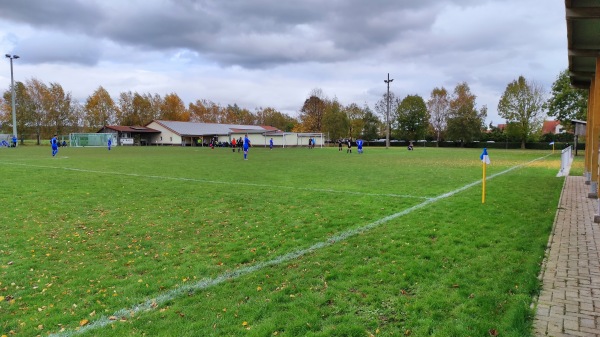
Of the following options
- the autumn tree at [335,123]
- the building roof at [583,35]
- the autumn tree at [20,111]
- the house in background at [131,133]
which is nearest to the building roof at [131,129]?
the house in background at [131,133]

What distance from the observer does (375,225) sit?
7.61m

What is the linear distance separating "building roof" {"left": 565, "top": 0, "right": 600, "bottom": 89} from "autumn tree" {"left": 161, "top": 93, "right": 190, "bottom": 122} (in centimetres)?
10035

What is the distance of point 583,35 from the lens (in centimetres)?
968

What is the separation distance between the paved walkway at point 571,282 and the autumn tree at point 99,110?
324 ft

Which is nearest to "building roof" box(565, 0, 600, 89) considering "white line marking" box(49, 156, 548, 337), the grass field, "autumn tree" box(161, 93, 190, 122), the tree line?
the grass field

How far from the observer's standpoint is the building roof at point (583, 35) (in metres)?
7.79

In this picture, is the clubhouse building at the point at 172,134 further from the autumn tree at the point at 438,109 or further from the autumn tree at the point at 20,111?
the autumn tree at the point at 438,109

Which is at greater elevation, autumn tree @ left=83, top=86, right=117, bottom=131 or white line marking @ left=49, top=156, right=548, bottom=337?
autumn tree @ left=83, top=86, right=117, bottom=131

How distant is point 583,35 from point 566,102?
33.3 meters

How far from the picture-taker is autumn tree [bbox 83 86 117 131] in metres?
88.8

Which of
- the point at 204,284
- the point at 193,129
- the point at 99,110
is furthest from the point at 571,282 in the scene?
the point at 99,110

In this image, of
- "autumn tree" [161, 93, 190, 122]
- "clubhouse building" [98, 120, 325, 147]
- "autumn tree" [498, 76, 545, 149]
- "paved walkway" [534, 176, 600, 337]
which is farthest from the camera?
"autumn tree" [161, 93, 190, 122]

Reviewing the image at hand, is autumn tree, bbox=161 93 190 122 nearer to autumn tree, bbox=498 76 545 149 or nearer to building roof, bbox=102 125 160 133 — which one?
building roof, bbox=102 125 160 133

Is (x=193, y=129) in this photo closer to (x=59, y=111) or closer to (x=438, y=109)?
(x=59, y=111)
